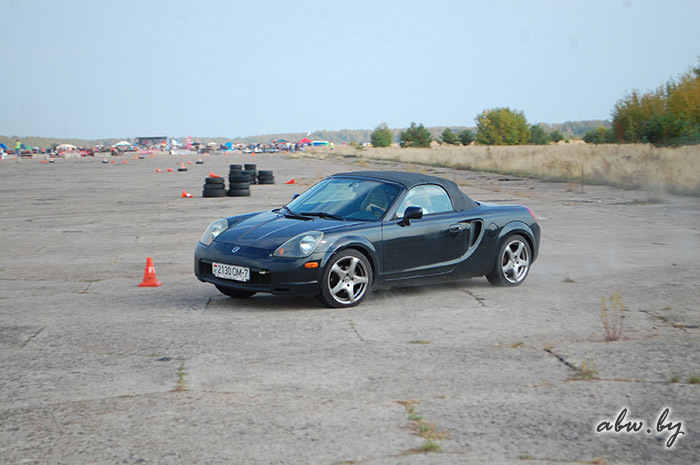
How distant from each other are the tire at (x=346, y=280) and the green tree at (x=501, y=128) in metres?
123

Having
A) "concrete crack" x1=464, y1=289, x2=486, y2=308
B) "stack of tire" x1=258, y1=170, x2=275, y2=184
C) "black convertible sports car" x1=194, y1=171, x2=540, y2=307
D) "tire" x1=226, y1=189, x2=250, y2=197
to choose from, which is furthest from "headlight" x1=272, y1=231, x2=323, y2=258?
"stack of tire" x1=258, y1=170, x2=275, y2=184

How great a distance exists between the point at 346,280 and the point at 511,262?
99.8 inches

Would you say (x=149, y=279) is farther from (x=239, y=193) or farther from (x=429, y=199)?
(x=239, y=193)

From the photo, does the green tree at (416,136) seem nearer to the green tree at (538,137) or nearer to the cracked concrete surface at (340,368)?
the green tree at (538,137)

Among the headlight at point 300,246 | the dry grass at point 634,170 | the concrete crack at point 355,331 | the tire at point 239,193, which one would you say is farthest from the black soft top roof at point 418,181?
the tire at point 239,193

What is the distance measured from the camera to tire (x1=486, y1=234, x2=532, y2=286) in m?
9.57

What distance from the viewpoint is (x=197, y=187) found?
31.4m

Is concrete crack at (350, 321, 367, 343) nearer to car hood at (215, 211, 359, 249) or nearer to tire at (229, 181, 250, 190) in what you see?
car hood at (215, 211, 359, 249)

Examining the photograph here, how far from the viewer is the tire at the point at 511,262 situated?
31.4 feet

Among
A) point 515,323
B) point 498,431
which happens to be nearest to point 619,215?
point 515,323

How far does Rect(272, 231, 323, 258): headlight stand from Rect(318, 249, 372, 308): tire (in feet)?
0.79

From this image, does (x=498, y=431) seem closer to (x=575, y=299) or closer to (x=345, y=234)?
(x=345, y=234)

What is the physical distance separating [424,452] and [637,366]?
2.56 meters

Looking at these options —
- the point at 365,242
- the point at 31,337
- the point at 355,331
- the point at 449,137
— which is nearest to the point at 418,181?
the point at 365,242
